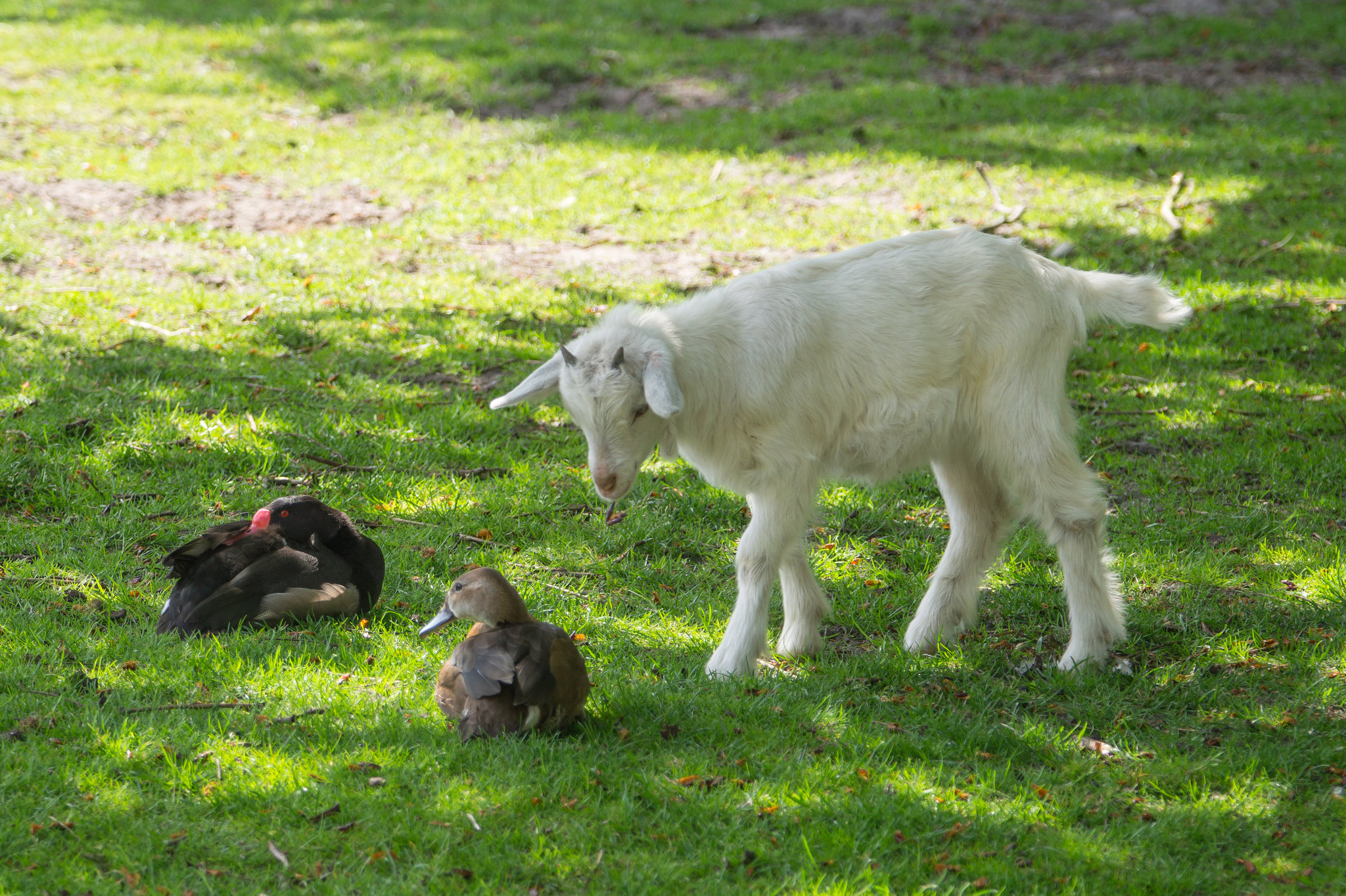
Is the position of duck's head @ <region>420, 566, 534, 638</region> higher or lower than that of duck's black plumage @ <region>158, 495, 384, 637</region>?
higher

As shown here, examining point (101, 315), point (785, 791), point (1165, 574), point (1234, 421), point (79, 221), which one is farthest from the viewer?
point (79, 221)

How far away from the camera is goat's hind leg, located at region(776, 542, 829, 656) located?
200 inches

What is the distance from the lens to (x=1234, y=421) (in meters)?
7.25

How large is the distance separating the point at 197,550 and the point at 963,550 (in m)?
3.39

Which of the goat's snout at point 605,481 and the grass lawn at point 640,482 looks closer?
the grass lawn at point 640,482

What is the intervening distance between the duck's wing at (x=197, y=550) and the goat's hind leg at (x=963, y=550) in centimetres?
306

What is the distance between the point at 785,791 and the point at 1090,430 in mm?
4342

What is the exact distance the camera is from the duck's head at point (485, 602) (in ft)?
14.1

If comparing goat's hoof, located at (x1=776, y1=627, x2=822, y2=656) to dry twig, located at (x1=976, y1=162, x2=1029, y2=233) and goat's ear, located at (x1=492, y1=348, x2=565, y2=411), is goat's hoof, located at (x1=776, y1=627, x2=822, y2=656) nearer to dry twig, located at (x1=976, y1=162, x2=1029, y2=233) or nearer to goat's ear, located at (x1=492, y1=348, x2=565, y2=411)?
goat's ear, located at (x1=492, y1=348, x2=565, y2=411)

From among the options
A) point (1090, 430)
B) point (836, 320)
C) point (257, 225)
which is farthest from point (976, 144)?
point (836, 320)

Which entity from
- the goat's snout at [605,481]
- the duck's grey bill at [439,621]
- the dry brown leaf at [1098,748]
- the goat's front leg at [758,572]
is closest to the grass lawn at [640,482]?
the dry brown leaf at [1098,748]

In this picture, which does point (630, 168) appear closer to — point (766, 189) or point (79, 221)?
point (766, 189)

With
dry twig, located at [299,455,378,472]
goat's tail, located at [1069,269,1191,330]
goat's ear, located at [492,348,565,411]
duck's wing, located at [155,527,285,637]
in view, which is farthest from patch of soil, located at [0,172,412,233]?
goat's tail, located at [1069,269,1191,330]

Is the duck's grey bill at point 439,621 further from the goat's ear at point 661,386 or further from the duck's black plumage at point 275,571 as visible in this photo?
the goat's ear at point 661,386
